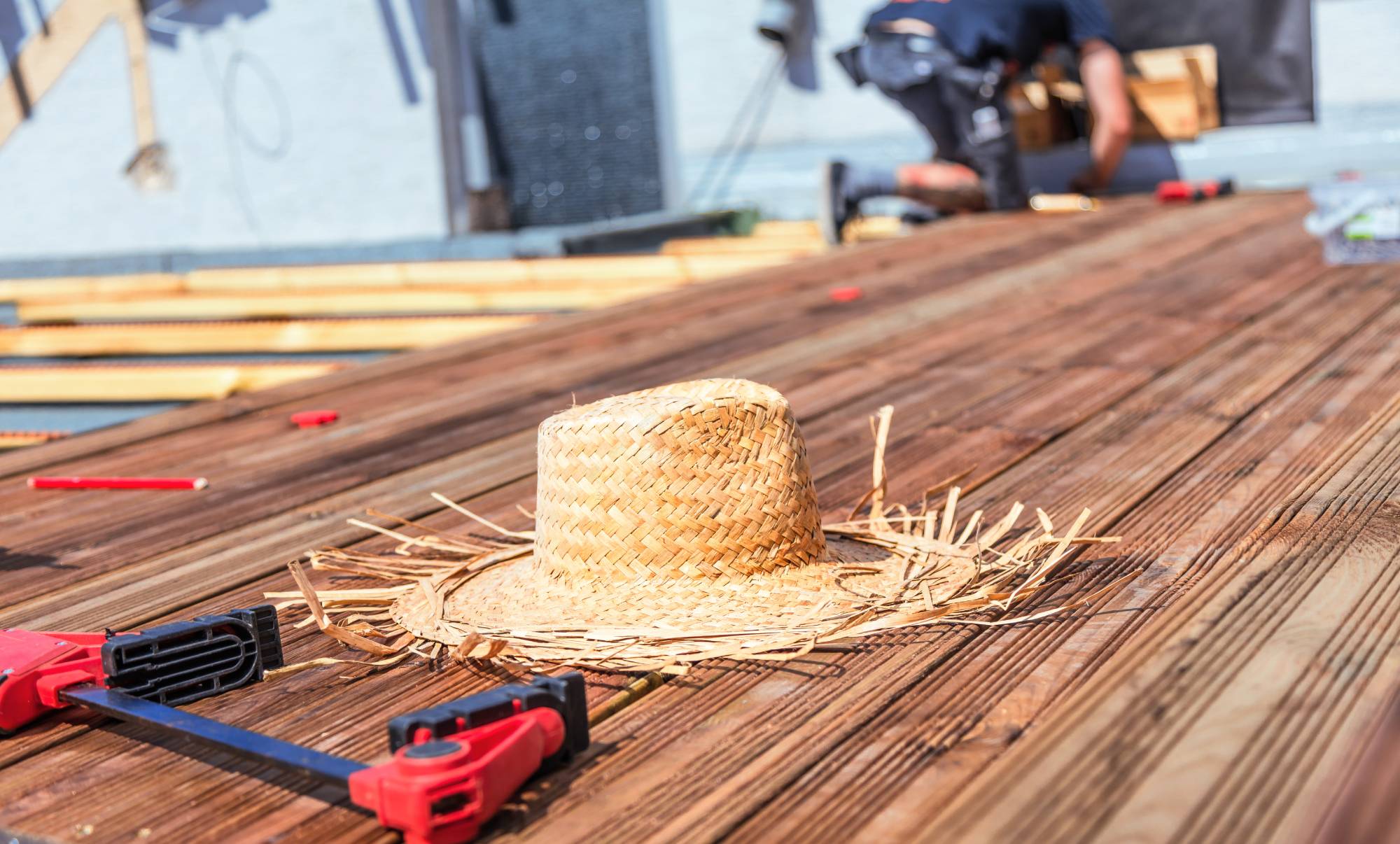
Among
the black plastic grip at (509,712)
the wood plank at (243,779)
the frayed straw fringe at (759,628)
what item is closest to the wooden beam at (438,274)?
the frayed straw fringe at (759,628)

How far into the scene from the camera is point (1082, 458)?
7.10 feet


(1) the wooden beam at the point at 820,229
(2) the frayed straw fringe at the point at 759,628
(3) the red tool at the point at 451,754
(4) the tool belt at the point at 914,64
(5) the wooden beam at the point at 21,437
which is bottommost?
(5) the wooden beam at the point at 21,437

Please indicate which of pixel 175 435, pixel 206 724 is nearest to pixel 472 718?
pixel 206 724

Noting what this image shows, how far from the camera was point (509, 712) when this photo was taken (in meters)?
1.13

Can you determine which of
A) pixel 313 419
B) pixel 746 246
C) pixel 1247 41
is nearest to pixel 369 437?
pixel 313 419

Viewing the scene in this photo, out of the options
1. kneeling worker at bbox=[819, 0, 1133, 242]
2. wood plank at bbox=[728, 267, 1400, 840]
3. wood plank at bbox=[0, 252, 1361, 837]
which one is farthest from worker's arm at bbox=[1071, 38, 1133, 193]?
wood plank at bbox=[0, 252, 1361, 837]

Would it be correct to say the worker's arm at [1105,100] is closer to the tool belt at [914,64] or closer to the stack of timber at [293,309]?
the tool belt at [914,64]

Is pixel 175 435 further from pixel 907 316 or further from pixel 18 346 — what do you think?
pixel 18 346

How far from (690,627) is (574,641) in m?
0.12

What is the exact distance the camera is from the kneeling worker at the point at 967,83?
561 cm

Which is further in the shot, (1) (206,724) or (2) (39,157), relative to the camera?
(2) (39,157)

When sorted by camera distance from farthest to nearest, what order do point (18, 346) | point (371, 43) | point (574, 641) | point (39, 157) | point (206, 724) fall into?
point (39, 157), point (371, 43), point (18, 346), point (574, 641), point (206, 724)

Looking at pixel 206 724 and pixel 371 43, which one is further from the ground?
pixel 371 43

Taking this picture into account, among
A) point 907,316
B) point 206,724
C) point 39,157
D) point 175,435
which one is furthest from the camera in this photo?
point 39,157
